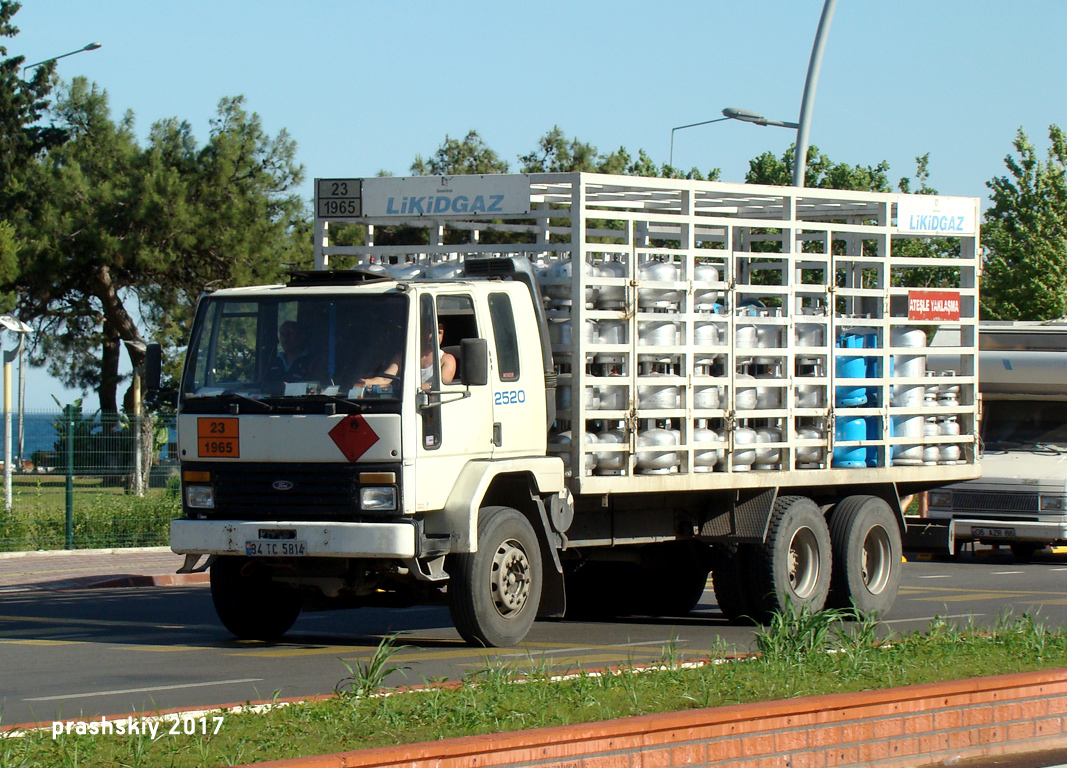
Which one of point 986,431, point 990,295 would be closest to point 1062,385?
point 986,431

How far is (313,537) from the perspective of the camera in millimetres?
10258

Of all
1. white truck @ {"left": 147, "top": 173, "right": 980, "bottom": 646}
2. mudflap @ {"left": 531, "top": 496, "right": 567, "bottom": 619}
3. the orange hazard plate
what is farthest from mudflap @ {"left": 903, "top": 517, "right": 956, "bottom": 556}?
the orange hazard plate

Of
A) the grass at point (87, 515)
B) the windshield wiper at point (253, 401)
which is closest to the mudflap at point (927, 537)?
the windshield wiper at point (253, 401)

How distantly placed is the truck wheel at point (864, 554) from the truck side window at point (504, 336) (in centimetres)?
383

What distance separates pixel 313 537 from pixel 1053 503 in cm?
1349

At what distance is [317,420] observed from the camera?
10.3m

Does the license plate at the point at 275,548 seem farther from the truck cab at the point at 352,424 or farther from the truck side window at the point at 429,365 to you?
the truck side window at the point at 429,365

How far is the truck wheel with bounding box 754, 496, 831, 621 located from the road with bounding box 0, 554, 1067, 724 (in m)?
0.43

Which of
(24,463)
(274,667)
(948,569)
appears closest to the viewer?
(274,667)

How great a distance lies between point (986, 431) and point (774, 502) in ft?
35.0

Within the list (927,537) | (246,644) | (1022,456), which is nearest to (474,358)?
(246,644)

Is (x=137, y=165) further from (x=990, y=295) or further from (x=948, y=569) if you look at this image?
(x=948, y=569)

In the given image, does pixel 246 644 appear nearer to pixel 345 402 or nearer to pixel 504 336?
pixel 345 402

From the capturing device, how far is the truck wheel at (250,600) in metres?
11.4
